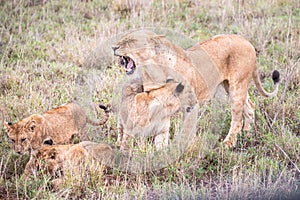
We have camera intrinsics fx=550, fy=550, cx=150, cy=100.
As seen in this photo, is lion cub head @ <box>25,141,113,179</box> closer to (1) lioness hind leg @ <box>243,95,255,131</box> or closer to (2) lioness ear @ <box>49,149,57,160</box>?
(2) lioness ear @ <box>49,149,57,160</box>

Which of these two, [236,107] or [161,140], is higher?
[236,107]

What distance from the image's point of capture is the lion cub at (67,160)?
391 cm

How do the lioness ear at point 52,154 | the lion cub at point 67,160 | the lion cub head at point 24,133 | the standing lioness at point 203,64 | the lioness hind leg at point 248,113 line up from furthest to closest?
the lioness hind leg at point 248,113 < the lion cub head at point 24,133 < the standing lioness at point 203,64 < the lioness ear at point 52,154 < the lion cub at point 67,160

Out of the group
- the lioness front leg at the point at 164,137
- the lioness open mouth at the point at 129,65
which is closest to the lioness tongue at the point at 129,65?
the lioness open mouth at the point at 129,65

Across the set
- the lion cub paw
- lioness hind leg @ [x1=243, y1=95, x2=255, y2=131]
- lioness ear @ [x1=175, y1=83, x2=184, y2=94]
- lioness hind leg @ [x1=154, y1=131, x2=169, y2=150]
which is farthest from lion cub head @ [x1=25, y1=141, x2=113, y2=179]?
lioness hind leg @ [x1=243, y1=95, x2=255, y2=131]

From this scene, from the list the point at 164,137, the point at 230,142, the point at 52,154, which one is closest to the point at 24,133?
the point at 52,154

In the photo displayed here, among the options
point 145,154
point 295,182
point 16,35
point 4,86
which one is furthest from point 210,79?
point 16,35

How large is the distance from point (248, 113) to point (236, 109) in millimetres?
259

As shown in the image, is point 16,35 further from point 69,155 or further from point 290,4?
point 290,4

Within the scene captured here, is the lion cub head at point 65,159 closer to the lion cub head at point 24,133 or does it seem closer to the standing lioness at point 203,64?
the lion cub head at point 24,133

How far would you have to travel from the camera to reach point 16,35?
7.61 metres

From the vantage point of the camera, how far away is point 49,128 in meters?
4.52

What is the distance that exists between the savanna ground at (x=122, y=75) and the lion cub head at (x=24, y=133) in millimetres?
93

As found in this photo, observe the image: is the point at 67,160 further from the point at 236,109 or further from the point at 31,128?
the point at 236,109
